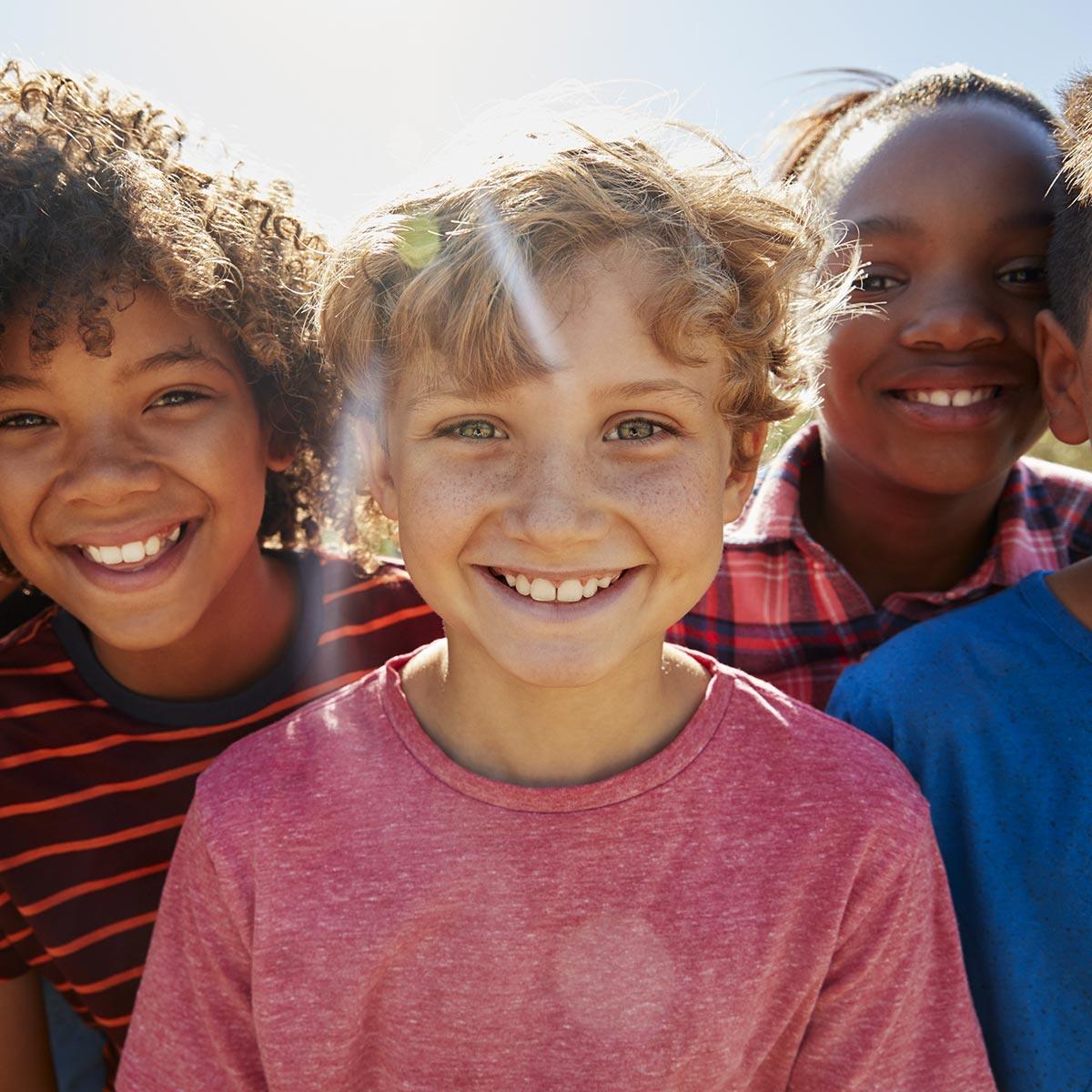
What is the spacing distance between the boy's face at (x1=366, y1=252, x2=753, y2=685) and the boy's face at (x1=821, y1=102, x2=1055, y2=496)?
0.78 metres

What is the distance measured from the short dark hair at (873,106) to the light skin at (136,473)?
140cm

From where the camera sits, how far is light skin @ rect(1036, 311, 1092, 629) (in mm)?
1844

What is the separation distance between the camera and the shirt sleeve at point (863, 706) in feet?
5.94

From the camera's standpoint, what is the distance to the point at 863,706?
1.84m

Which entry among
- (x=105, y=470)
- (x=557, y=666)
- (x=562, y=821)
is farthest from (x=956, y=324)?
(x=105, y=470)

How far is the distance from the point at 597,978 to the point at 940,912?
1.61 feet

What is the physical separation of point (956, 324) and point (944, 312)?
36mm

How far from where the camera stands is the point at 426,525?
5.08 ft

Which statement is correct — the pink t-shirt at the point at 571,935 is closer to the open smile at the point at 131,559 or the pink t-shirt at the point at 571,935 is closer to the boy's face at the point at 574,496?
the boy's face at the point at 574,496

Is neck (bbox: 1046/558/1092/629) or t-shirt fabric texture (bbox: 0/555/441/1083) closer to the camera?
neck (bbox: 1046/558/1092/629)

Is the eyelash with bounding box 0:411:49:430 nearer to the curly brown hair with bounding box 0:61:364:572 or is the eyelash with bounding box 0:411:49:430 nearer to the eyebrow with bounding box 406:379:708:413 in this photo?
the curly brown hair with bounding box 0:61:364:572

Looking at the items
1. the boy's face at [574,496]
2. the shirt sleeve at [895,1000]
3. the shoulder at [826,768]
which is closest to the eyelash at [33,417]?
the boy's face at [574,496]

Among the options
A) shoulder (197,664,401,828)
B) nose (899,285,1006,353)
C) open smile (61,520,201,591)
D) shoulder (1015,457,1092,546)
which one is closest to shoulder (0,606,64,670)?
open smile (61,520,201,591)

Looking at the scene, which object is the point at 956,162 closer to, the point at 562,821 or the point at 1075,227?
the point at 1075,227
